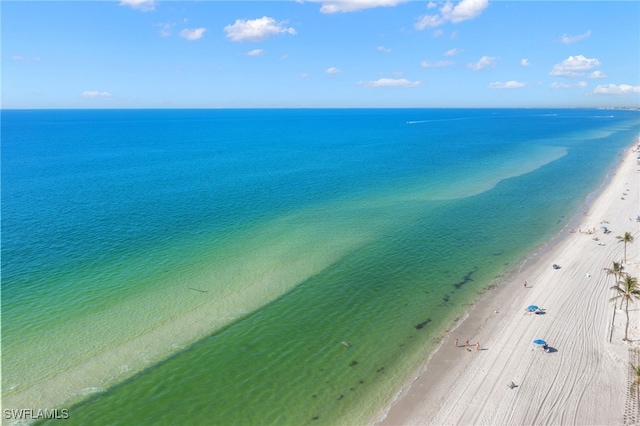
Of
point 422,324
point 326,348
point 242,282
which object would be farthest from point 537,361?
point 242,282

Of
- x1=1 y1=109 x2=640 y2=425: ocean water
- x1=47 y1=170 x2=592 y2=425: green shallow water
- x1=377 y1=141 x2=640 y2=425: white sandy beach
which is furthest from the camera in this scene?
x1=1 y1=109 x2=640 y2=425: ocean water

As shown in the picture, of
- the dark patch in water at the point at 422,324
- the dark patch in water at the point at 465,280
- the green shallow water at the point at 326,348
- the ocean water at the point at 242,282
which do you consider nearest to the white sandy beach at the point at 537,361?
the green shallow water at the point at 326,348

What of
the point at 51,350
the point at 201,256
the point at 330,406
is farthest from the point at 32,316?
the point at 330,406

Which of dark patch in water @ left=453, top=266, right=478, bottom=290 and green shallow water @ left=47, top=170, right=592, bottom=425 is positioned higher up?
dark patch in water @ left=453, top=266, right=478, bottom=290

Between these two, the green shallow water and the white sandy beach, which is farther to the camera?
the green shallow water

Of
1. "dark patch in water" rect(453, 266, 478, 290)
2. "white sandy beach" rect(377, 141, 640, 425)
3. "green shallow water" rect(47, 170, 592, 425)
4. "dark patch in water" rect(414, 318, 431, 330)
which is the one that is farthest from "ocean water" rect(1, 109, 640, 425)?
"white sandy beach" rect(377, 141, 640, 425)

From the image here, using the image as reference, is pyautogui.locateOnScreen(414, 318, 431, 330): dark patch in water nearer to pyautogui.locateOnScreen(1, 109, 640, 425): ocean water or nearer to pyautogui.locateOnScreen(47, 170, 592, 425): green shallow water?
pyautogui.locateOnScreen(47, 170, 592, 425): green shallow water
